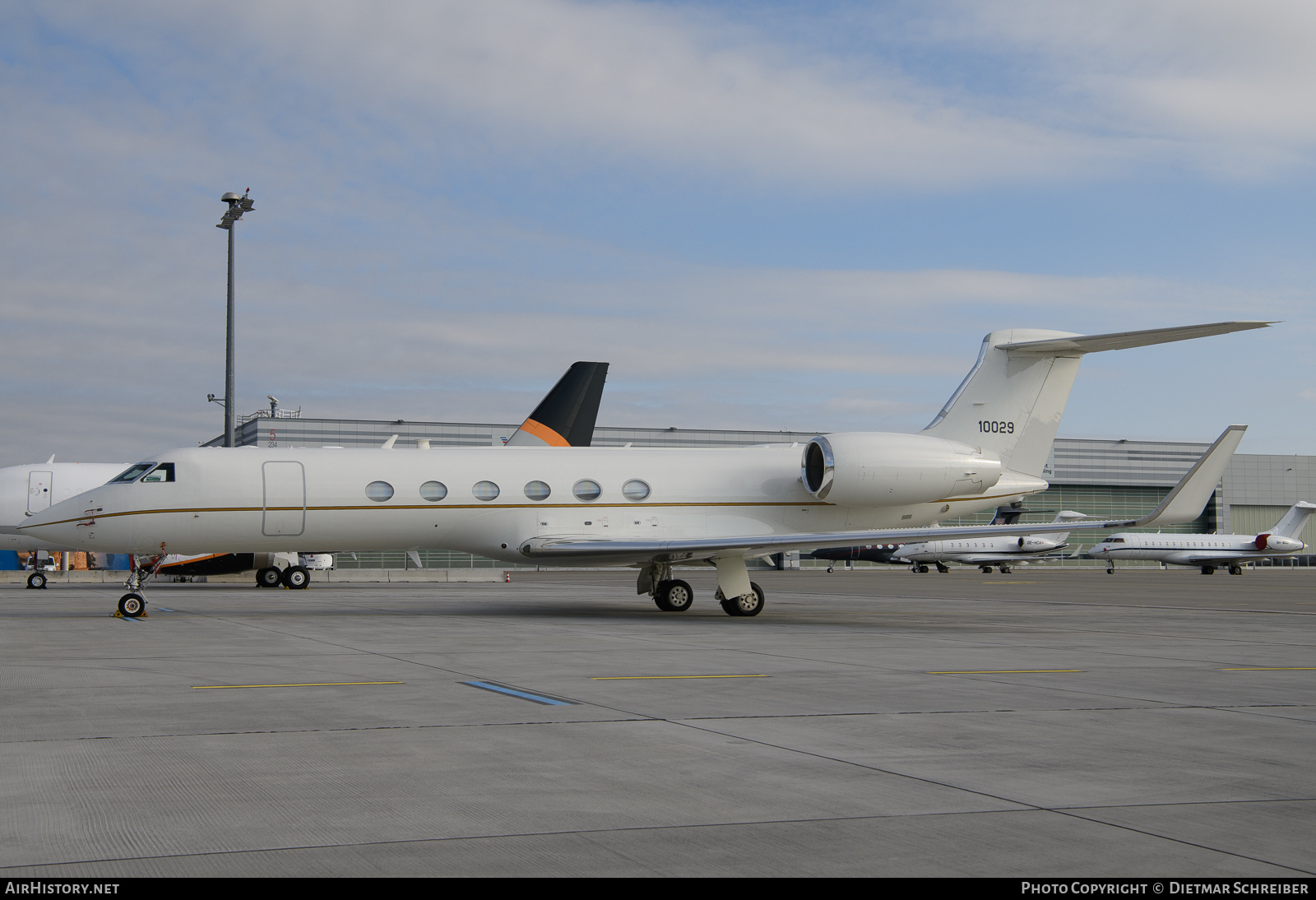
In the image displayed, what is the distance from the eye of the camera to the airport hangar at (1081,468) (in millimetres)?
64625

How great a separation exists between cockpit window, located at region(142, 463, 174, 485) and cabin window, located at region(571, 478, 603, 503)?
6.94 metres

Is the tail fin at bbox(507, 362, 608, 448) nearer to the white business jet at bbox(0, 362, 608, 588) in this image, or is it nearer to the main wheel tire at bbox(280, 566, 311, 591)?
the white business jet at bbox(0, 362, 608, 588)

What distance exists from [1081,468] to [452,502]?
72408 mm

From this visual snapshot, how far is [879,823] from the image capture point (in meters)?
4.81

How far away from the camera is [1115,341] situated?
19.9 metres

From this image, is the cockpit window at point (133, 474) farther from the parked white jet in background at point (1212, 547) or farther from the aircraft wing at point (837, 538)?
the parked white jet in background at point (1212, 547)

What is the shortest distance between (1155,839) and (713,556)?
47.9 ft

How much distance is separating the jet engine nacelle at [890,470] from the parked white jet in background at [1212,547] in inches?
2064

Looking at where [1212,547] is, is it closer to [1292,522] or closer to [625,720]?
[1292,522]

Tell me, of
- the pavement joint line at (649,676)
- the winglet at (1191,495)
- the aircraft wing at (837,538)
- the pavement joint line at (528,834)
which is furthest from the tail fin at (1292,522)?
the pavement joint line at (528,834)

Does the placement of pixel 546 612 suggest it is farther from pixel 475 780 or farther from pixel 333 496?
pixel 475 780

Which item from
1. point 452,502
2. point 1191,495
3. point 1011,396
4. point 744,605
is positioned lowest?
point 744,605

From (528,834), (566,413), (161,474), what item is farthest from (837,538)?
(566,413)

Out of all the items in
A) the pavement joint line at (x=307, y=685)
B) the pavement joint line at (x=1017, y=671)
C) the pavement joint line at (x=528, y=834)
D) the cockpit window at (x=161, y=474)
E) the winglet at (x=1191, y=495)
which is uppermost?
the cockpit window at (x=161, y=474)
